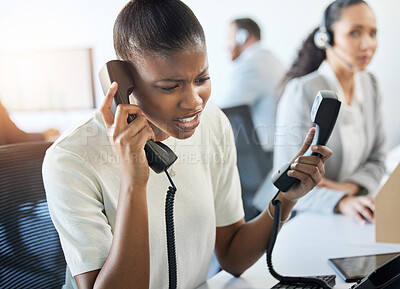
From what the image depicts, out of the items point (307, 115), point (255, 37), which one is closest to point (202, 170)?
point (307, 115)

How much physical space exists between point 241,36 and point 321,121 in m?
2.52

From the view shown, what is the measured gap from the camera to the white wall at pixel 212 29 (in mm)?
3275

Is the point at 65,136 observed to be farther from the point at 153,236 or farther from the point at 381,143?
the point at 381,143

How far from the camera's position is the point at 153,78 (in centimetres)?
77

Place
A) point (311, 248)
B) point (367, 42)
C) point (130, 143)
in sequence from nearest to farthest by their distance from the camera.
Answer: point (130, 143) → point (311, 248) → point (367, 42)

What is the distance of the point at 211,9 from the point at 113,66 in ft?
10.6

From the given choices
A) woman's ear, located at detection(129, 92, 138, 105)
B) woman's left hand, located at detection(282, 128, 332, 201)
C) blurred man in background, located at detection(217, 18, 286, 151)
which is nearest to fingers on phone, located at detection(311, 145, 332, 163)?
woman's left hand, located at detection(282, 128, 332, 201)

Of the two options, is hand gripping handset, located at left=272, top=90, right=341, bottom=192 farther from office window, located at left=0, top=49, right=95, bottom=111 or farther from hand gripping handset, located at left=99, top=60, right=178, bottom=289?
office window, located at left=0, top=49, right=95, bottom=111

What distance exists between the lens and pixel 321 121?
2.87 ft

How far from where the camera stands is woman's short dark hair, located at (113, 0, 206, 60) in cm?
76

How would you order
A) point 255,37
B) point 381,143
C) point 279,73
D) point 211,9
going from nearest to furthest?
point 381,143, point 279,73, point 255,37, point 211,9

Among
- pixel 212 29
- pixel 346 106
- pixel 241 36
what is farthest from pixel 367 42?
pixel 212 29

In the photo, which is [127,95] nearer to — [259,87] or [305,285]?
[305,285]

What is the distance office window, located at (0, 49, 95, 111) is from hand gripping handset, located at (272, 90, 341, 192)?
3.11 meters
